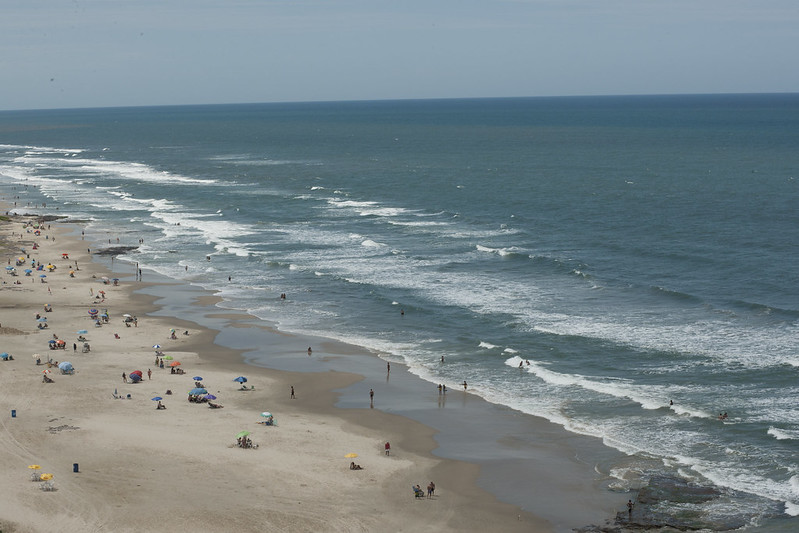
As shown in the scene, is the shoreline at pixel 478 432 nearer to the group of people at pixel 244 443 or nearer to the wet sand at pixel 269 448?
the wet sand at pixel 269 448

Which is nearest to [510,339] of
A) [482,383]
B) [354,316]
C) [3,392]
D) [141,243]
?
[482,383]

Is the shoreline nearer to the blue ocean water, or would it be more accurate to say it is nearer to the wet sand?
the wet sand

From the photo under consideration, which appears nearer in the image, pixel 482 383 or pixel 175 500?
pixel 175 500

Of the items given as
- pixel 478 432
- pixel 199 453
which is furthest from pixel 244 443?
pixel 478 432

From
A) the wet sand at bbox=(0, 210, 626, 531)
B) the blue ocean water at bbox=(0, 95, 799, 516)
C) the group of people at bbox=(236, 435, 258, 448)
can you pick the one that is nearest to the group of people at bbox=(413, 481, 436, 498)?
the wet sand at bbox=(0, 210, 626, 531)

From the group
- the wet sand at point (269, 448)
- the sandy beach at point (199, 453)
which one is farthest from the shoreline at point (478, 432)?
the sandy beach at point (199, 453)

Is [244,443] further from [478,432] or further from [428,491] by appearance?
[478,432]

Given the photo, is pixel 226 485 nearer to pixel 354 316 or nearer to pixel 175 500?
pixel 175 500
